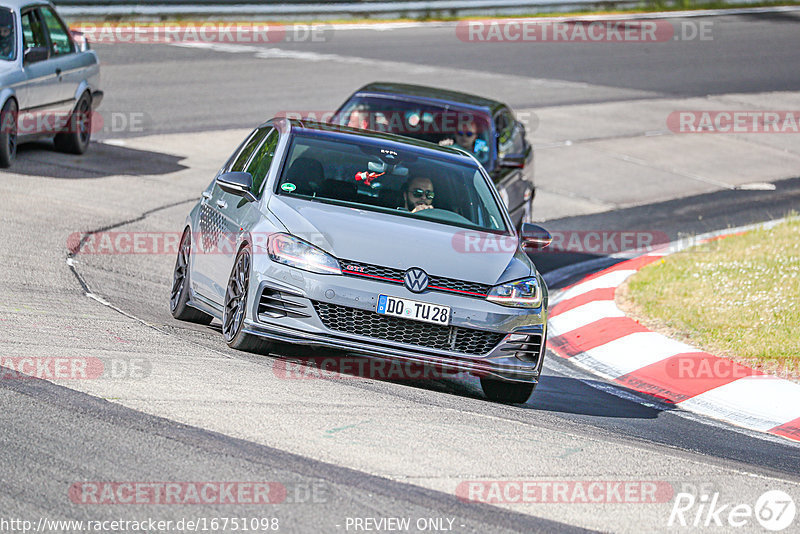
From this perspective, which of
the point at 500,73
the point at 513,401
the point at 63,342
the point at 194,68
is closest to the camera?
the point at 63,342

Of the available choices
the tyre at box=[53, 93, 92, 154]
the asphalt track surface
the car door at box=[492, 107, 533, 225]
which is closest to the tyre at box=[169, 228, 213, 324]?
the asphalt track surface

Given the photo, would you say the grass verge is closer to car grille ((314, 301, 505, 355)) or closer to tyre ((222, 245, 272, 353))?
car grille ((314, 301, 505, 355))

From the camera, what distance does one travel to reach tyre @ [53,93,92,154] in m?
14.9

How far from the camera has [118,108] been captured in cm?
1898

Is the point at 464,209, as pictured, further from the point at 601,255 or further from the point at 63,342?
the point at 601,255

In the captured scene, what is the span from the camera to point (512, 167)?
1197cm

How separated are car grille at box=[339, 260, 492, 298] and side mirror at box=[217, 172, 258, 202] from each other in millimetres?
1109

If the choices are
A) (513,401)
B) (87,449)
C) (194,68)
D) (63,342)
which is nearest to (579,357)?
(513,401)

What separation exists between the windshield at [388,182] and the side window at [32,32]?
6.83 m

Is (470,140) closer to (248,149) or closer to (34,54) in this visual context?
(248,149)

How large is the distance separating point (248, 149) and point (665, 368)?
351 cm

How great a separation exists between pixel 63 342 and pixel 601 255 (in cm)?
815

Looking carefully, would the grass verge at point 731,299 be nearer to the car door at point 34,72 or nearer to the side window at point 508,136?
the side window at point 508,136

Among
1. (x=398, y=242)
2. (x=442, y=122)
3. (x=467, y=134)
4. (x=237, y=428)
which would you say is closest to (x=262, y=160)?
(x=398, y=242)
